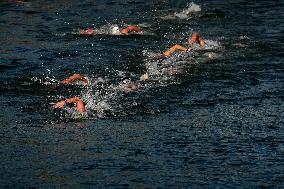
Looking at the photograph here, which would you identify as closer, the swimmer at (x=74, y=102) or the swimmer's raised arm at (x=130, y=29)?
the swimmer at (x=74, y=102)

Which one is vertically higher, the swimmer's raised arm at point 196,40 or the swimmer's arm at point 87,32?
the swimmer's raised arm at point 196,40

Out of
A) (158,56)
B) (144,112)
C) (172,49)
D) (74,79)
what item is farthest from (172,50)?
(144,112)

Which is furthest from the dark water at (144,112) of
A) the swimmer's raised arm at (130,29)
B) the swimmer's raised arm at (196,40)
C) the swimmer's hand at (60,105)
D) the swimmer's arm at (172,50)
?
the swimmer's arm at (172,50)

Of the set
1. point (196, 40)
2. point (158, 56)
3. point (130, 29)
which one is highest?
point (196, 40)

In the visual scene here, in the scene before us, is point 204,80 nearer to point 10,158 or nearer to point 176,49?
point 176,49

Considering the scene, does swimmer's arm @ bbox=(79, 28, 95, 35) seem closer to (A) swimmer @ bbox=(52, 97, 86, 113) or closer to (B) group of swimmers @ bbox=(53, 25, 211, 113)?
(B) group of swimmers @ bbox=(53, 25, 211, 113)

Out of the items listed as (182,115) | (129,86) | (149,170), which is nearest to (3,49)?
(129,86)

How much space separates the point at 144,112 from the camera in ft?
42.0

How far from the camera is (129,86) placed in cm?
1441

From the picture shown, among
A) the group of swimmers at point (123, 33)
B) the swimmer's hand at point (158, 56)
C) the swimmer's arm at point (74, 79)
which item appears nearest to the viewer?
the group of swimmers at point (123, 33)

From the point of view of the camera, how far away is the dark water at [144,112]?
10.1 metres

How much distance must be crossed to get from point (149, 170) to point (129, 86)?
443 cm

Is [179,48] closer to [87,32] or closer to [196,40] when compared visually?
[196,40]

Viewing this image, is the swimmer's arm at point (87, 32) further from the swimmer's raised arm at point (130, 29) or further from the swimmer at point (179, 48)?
the swimmer at point (179, 48)
